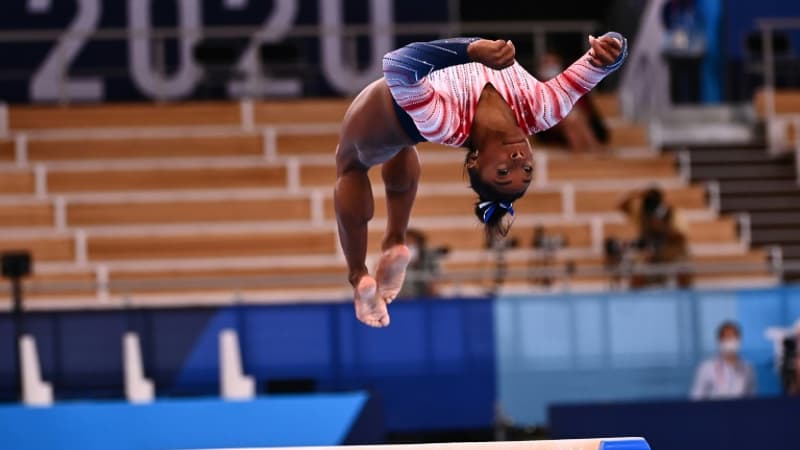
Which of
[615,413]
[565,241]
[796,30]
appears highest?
[796,30]

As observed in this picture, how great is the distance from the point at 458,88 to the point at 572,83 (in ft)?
1.23

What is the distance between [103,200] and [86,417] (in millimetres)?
4643

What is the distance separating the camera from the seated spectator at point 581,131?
12719mm

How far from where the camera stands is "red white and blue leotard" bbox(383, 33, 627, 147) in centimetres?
410

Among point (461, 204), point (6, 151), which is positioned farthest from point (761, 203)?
point (6, 151)

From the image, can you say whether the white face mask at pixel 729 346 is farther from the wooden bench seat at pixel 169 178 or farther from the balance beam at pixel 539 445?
the wooden bench seat at pixel 169 178

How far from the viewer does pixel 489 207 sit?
4348 millimetres

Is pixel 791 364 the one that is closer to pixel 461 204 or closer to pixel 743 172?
pixel 461 204

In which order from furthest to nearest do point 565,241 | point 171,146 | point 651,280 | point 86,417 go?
1. point 171,146
2. point 565,241
3. point 651,280
4. point 86,417

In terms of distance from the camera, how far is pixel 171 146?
41.8ft

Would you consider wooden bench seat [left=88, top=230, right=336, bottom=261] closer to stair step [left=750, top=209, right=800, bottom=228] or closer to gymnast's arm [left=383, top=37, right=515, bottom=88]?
stair step [left=750, top=209, right=800, bottom=228]

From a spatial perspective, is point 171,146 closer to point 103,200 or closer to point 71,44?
point 103,200

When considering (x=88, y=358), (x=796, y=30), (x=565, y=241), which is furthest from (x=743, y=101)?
(x=88, y=358)

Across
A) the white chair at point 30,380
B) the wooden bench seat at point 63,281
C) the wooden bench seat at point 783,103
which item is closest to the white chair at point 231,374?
the white chair at point 30,380
